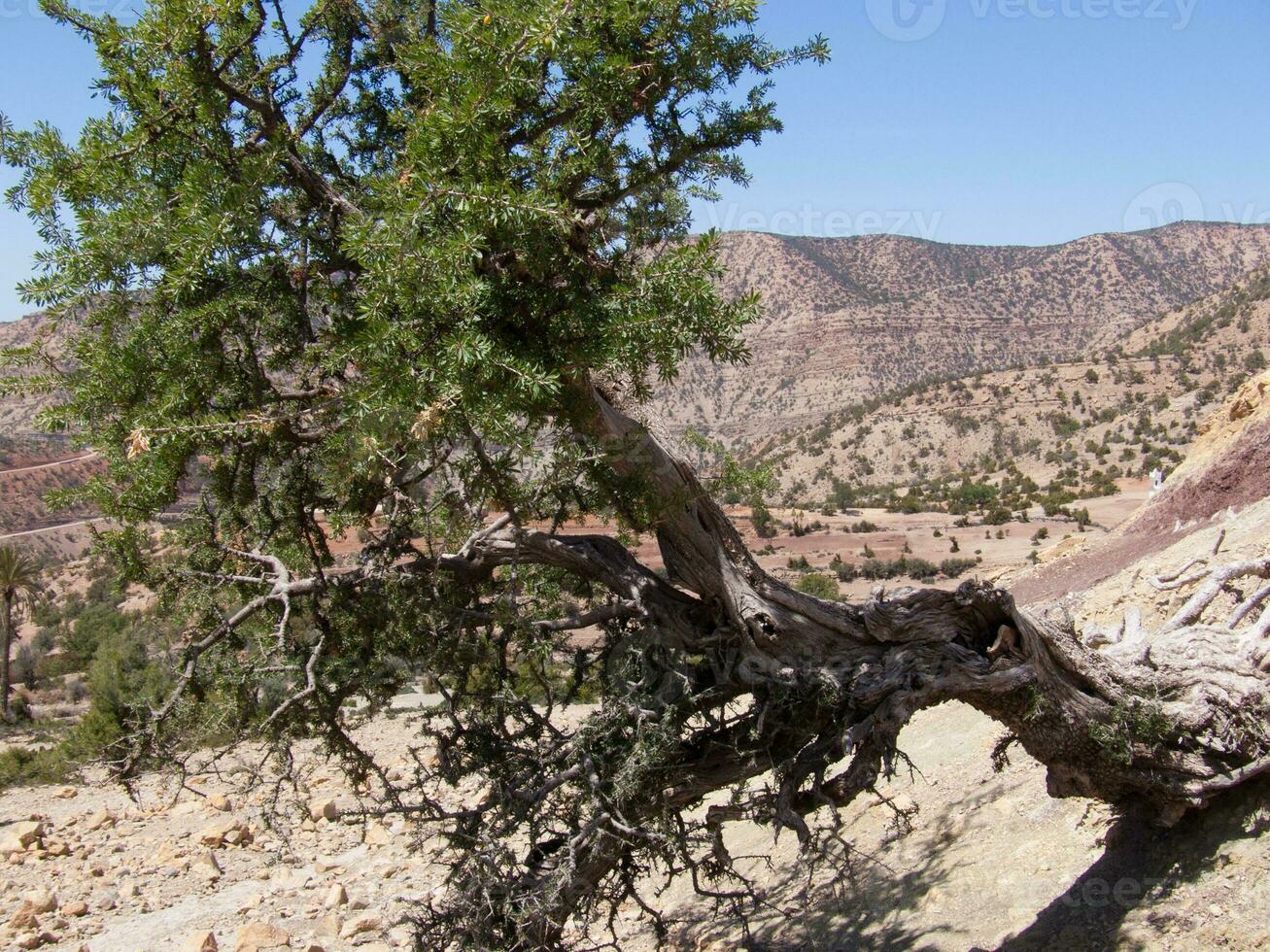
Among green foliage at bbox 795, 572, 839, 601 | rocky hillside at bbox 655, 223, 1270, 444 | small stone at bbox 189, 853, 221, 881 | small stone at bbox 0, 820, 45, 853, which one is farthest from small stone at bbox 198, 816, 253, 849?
rocky hillside at bbox 655, 223, 1270, 444

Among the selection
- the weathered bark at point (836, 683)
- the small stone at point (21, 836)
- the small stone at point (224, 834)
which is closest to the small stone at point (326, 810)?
the small stone at point (224, 834)

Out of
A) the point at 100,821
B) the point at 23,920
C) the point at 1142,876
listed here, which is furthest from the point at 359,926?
the point at 1142,876

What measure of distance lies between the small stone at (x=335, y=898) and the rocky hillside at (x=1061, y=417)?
119 feet

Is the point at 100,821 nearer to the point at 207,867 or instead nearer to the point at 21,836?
the point at 21,836

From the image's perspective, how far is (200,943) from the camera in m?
8.14

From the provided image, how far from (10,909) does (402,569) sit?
24.8 feet

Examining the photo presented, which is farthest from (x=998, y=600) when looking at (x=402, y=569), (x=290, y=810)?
(x=290, y=810)

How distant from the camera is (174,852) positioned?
36.0 ft

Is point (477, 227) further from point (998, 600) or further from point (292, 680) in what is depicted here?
point (998, 600)

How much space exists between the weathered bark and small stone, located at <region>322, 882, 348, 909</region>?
5758 mm

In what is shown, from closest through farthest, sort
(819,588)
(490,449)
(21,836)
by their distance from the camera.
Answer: (490,449) → (21,836) → (819,588)

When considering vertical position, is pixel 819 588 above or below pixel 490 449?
below

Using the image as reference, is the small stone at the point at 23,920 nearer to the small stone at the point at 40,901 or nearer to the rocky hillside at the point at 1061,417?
the small stone at the point at 40,901

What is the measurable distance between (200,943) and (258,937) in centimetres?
49
